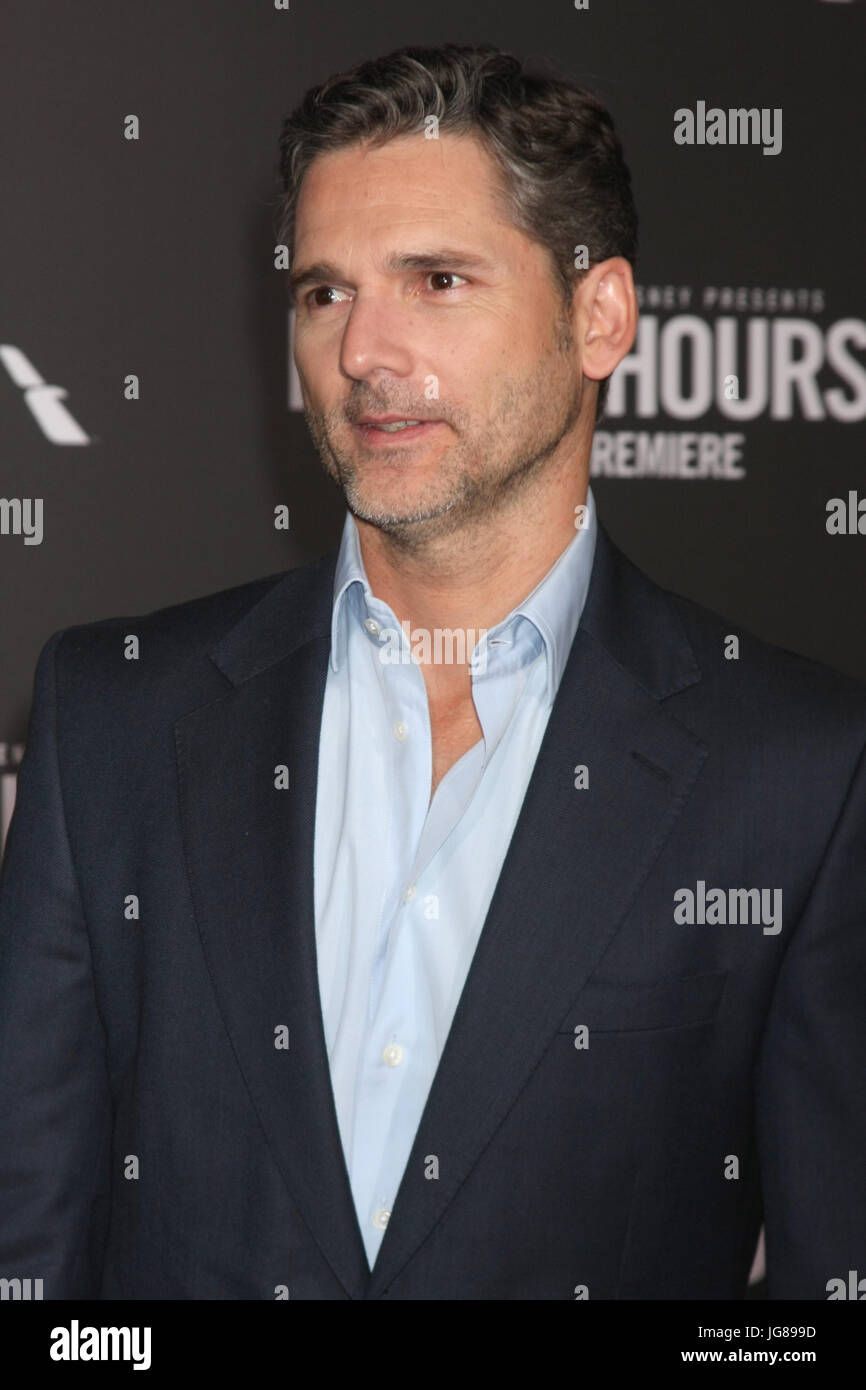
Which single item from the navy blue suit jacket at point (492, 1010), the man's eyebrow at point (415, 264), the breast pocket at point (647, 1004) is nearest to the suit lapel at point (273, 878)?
the navy blue suit jacket at point (492, 1010)

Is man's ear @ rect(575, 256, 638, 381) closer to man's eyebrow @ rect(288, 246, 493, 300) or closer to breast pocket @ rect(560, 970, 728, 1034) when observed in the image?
man's eyebrow @ rect(288, 246, 493, 300)

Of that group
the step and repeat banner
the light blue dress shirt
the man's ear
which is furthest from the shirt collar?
the step and repeat banner

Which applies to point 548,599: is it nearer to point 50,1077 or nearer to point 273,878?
point 273,878

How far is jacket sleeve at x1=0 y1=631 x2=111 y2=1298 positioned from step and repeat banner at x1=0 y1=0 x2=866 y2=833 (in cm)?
178

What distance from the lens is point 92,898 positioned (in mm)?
1963

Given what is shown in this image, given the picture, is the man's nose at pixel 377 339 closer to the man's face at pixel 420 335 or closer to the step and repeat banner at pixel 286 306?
the man's face at pixel 420 335

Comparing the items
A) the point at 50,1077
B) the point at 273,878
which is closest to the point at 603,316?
the point at 273,878

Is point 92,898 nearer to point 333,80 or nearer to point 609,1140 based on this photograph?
point 609,1140

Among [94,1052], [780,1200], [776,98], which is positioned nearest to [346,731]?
[94,1052]

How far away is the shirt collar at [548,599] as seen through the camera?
203cm

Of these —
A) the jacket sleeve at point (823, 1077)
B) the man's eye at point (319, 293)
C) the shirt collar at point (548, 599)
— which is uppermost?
the man's eye at point (319, 293)

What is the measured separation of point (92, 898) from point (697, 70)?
9.13ft

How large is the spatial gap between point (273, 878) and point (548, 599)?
498 mm

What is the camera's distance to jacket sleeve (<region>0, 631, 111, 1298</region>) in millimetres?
1938
